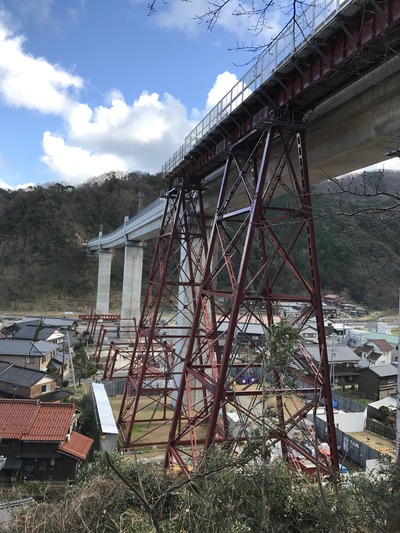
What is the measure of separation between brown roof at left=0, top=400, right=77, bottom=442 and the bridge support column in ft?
75.6

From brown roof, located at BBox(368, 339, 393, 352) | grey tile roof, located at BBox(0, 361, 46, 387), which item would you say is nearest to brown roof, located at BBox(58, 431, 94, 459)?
grey tile roof, located at BBox(0, 361, 46, 387)

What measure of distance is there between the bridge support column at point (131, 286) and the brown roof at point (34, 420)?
23.0 m

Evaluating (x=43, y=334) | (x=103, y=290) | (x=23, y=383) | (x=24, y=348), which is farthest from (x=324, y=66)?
(x=103, y=290)

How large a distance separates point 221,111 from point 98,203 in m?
62.7

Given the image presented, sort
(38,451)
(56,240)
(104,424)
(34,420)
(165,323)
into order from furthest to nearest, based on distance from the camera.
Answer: (56,240) < (165,323) < (104,424) < (34,420) < (38,451)

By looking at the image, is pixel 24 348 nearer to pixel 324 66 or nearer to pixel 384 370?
pixel 384 370

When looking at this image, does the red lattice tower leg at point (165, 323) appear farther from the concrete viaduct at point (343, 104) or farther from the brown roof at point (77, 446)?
the concrete viaduct at point (343, 104)

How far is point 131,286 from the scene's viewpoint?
36.5 meters

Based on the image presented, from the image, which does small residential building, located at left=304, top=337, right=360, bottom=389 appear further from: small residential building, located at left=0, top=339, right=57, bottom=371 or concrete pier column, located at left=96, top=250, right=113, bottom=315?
concrete pier column, located at left=96, top=250, right=113, bottom=315

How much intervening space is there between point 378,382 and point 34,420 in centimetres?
1864

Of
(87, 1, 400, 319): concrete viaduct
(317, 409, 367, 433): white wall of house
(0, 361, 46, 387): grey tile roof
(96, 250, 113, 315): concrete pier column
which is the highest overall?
(87, 1, 400, 319): concrete viaduct

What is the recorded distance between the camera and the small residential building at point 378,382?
22.8 m

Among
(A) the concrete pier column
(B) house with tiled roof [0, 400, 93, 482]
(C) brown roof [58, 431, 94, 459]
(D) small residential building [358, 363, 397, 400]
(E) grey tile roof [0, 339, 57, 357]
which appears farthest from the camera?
(A) the concrete pier column

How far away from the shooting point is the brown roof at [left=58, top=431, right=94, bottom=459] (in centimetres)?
1163
